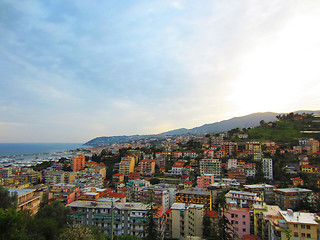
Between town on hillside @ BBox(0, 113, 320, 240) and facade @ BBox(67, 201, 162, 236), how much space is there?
3.3 inches

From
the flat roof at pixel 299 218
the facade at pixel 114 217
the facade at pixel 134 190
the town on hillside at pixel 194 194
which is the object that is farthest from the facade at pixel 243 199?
the facade at pixel 134 190

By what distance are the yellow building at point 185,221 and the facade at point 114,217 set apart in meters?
3.23

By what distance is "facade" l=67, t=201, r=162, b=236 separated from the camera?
65.3 feet

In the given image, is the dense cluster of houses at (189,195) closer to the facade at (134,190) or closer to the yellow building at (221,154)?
the facade at (134,190)

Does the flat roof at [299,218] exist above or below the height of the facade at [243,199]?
above

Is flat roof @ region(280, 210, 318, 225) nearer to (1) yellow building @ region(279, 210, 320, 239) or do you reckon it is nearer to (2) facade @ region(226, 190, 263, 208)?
(1) yellow building @ region(279, 210, 320, 239)

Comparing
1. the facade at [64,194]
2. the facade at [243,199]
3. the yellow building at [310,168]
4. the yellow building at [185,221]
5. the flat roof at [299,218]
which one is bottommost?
the yellow building at [185,221]

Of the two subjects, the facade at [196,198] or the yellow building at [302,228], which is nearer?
the yellow building at [302,228]

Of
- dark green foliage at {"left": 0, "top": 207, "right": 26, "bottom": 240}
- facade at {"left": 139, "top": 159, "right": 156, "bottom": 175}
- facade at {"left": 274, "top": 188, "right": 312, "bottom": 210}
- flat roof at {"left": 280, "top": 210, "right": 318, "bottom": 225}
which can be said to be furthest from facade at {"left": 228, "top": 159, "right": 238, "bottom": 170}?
dark green foliage at {"left": 0, "top": 207, "right": 26, "bottom": 240}

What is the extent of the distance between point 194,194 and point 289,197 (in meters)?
11.1

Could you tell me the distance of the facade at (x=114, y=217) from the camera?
19.9 metres

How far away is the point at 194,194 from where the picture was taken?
2641 centimetres

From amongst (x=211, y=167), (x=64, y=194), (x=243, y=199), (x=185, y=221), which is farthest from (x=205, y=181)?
(x=64, y=194)

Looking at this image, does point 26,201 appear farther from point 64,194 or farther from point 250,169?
point 250,169
